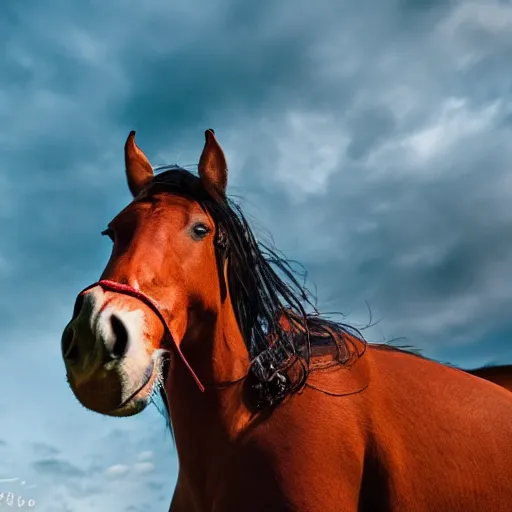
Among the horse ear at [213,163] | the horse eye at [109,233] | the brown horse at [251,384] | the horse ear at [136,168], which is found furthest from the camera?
the horse ear at [136,168]

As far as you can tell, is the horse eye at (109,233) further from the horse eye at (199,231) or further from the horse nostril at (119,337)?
the horse nostril at (119,337)

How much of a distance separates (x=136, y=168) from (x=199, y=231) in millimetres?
1141

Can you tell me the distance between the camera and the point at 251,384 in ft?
13.7

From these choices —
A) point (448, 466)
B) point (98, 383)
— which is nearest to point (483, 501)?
point (448, 466)

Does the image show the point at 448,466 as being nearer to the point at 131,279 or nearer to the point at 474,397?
the point at 474,397

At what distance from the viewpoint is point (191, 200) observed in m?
4.41

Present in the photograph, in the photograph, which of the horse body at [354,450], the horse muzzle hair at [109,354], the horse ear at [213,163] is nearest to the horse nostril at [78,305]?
the horse muzzle hair at [109,354]

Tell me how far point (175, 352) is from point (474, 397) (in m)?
2.35

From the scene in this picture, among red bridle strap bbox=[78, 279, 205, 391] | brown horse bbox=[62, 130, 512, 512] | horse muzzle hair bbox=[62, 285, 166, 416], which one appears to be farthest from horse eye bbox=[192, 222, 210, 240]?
horse muzzle hair bbox=[62, 285, 166, 416]

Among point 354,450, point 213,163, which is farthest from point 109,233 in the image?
point 354,450

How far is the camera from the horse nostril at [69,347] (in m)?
3.32

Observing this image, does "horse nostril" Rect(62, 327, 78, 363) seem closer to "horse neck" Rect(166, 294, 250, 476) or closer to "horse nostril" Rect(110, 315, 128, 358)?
"horse nostril" Rect(110, 315, 128, 358)

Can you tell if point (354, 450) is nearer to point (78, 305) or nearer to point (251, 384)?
point (251, 384)

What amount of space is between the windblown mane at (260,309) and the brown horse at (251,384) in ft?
0.03
